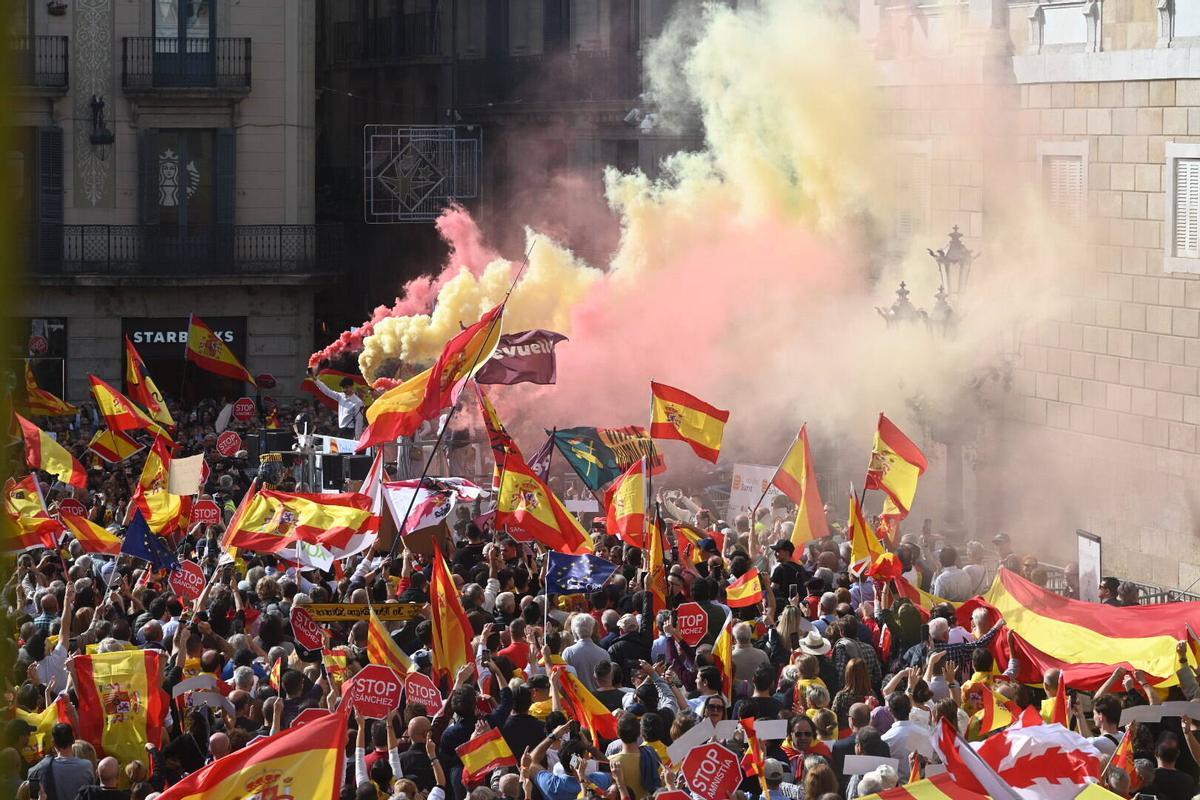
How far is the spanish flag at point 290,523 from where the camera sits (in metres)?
13.2

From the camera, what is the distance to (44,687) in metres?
10.1

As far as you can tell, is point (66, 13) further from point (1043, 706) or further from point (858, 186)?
point (1043, 706)

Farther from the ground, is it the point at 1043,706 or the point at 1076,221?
the point at 1076,221

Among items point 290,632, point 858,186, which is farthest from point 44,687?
point 858,186

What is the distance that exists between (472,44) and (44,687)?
85.6ft

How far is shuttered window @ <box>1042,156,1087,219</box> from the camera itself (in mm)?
19875

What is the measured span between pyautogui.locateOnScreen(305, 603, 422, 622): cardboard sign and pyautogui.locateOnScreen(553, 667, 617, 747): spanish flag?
228 centimetres

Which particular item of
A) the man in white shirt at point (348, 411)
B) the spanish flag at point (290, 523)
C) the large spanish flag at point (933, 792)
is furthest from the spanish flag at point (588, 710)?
the man in white shirt at point (348, 411)

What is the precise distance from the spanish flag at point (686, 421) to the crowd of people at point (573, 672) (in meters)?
1.57

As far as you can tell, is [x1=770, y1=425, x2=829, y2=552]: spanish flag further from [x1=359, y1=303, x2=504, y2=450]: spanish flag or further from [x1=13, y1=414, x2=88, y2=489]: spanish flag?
[x1=13, y1=414, x2=88, y2=489]: spanish flag

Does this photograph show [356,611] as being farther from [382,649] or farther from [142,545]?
[142,545]

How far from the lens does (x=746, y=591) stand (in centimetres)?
1149

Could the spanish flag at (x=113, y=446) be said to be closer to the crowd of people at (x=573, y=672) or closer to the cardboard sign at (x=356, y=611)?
the crowd of people at (x=573, y=672)

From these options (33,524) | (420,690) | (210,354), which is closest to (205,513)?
(33,524)
